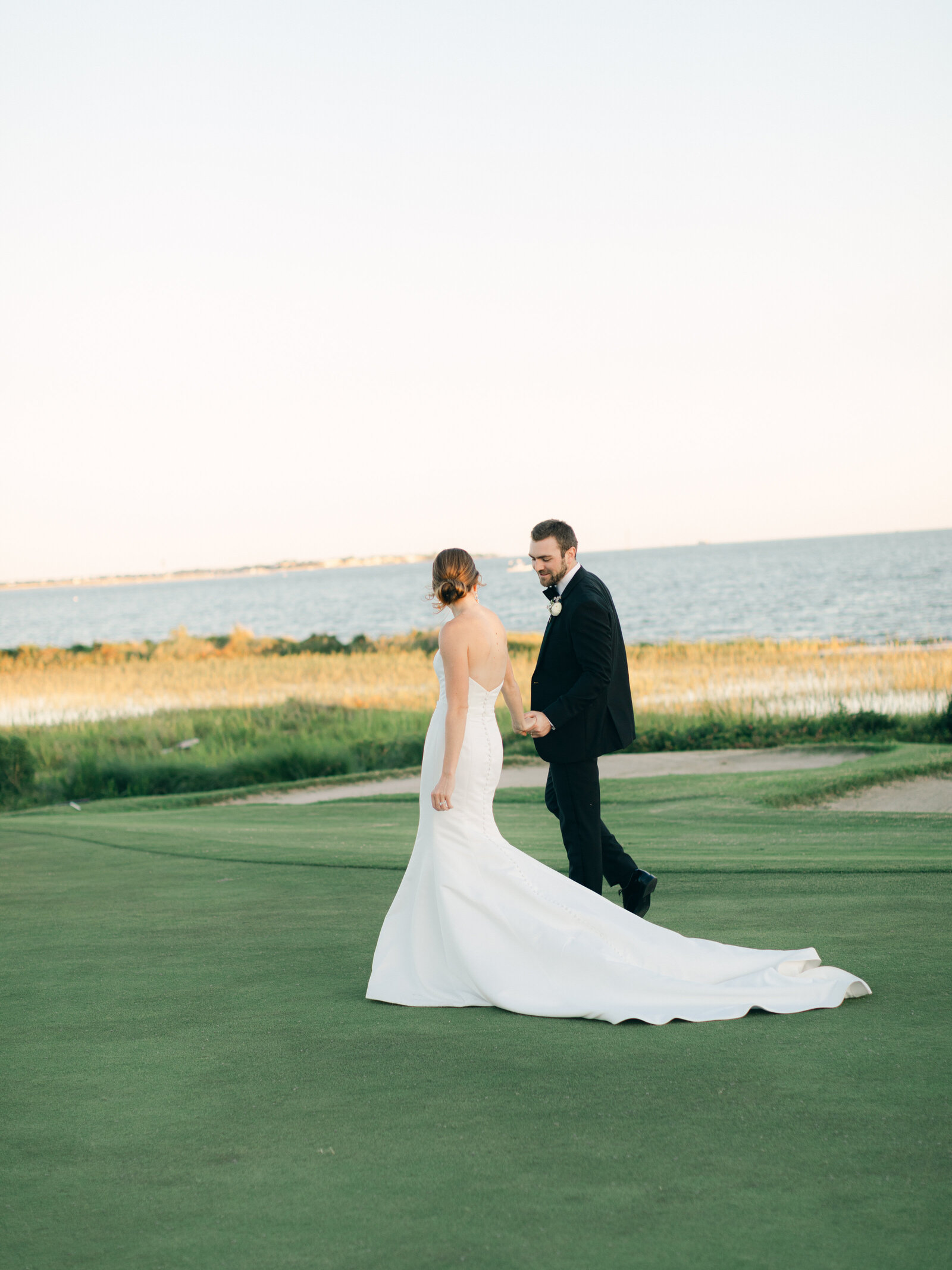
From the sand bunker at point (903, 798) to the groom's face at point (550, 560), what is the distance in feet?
21.7

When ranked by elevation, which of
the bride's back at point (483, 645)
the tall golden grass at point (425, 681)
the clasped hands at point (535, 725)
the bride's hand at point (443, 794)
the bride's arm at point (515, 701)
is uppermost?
the bride's back at point (483, 645)

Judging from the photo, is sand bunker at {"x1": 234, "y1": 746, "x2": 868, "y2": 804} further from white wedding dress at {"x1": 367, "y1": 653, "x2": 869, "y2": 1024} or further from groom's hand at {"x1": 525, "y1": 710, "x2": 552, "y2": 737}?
white wedding dress at {"x1": 367, "y1": 653, "x2": 869, "y2": 1024}

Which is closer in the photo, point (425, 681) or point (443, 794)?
point (443, 794)

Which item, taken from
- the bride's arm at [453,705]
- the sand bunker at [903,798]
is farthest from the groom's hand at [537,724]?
the sand bunker at [903,798]

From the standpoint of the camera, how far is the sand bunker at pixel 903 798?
11430 millimetres

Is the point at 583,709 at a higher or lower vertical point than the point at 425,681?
higher

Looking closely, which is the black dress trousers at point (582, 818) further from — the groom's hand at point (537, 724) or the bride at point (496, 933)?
the bride at point (496, 933)

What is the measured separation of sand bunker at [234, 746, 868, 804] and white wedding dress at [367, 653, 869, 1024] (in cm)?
858

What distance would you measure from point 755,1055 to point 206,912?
3760 millimetres

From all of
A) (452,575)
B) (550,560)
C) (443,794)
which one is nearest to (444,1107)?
(443,794)

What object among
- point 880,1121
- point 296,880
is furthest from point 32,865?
point 880,1121

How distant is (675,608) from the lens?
8350 cm

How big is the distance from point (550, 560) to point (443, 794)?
144cm

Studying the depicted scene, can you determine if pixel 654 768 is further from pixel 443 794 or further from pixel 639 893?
pixel 443 794
